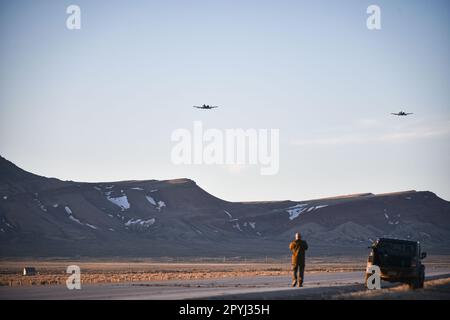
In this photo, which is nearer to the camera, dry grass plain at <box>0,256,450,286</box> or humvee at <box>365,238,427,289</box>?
humvee at <box>365,238,427,289</box>

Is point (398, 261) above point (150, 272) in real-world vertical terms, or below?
above

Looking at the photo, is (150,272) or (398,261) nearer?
(398,261)

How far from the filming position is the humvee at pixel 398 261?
34.9 m

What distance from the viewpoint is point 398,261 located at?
35.2m

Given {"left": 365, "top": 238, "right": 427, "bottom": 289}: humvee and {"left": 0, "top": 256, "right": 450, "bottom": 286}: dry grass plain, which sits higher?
{"left": 365, "top": 238, "right": 427, "bottom": 289}: humvee

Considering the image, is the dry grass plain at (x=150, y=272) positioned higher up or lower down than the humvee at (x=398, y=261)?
lower down

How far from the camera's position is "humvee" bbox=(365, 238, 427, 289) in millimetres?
34906

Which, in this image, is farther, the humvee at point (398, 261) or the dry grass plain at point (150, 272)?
the dry grass plain at point (150, 272)

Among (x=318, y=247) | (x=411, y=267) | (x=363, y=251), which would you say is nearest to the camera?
(x=411, y=267)
